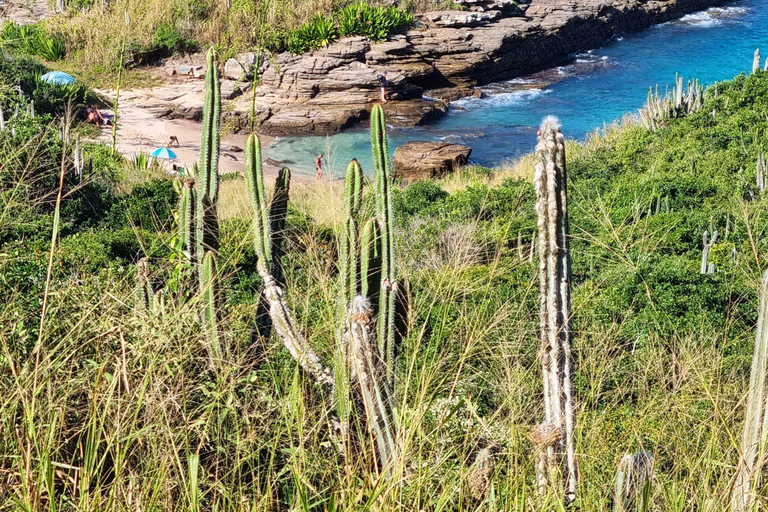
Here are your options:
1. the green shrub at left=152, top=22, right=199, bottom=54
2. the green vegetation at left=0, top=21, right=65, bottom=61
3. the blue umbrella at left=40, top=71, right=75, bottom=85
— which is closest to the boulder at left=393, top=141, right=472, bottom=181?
the blue umbrella at left=40, top=71, right=75, bottom=85

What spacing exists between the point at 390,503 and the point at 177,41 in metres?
26.7

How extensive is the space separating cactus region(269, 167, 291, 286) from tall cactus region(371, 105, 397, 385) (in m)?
0.72

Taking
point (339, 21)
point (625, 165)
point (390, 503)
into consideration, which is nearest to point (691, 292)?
point (390, 503)

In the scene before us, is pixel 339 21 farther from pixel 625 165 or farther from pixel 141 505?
pixel 141 505

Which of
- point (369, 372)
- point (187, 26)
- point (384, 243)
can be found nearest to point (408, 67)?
point (187, 26)

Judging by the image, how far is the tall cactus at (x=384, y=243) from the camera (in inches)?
177

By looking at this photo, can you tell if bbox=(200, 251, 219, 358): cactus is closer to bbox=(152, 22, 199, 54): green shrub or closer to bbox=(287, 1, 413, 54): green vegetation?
bbox=(287, 1, 413, 54): green vegetation

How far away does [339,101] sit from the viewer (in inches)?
969

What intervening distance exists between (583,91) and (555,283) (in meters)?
26.3

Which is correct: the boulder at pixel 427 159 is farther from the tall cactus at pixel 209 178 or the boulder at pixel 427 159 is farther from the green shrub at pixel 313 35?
the tall cactus at pixel 209 178

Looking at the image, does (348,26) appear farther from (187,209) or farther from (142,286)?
(142,286)

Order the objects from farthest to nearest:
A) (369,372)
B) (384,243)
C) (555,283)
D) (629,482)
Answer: (384,243), (555,283), (369,372), (629,482)

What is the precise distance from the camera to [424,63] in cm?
2720

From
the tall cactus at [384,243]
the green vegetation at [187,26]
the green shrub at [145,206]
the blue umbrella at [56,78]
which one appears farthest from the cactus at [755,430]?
the green vegetation at [187,26]
